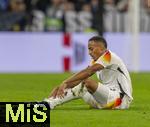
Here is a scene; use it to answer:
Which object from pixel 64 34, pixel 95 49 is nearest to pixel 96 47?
pixel 95 49

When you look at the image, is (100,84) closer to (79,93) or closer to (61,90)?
(79,93)

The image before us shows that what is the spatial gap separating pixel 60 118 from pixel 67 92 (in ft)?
3.18

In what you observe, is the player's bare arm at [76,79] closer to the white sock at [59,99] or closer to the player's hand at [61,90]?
the player's hand at [61,90]

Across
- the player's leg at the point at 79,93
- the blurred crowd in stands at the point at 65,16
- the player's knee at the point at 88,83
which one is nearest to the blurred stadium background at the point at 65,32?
the blurred crowd in stands at the point at 65,16

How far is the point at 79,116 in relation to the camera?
1334 cm

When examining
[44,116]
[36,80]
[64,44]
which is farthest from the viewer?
[64,44]

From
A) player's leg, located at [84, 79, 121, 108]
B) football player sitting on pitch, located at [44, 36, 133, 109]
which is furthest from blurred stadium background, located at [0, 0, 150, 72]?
player's leg, located at [84, 79, 121, 108]

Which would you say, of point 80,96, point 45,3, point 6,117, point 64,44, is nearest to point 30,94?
point 80,96

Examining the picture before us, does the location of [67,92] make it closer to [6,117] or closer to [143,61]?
[6,117]

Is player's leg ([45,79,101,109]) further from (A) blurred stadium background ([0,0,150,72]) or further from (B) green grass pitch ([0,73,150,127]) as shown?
(A) blurred stadium background ([0,0,150,72])

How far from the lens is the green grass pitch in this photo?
12.5 metres

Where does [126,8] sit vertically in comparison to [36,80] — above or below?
above

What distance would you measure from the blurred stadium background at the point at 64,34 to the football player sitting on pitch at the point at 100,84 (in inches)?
498

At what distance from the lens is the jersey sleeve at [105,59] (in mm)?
13922
